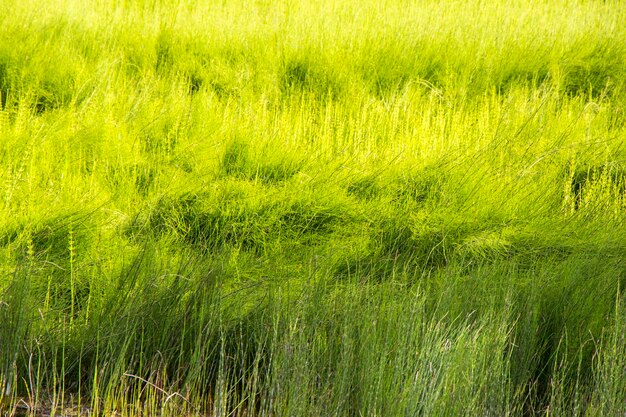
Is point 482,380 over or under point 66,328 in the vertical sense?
over

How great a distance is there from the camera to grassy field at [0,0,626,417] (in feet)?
8.06

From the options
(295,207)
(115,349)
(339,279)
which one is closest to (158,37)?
(295,207)

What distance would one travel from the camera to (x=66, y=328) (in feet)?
8.95

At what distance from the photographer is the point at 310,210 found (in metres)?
3.62

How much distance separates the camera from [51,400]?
2.57 m

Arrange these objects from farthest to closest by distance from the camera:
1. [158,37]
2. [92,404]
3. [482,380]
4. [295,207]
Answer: [158,37] → [295,207] → [92,404] → [482,380]

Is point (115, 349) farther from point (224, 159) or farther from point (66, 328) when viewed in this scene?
point (224, 159)

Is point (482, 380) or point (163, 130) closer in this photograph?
point (482, 380)

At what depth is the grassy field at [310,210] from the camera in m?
2.46

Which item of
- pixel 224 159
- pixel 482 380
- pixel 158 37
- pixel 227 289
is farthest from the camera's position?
pixel 158 37

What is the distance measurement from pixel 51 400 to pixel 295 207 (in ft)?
4.97

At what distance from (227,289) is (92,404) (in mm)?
748

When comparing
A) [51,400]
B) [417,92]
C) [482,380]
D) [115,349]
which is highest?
[417,92]

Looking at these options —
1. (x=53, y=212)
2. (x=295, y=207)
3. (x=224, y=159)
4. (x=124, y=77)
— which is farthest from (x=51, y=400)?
(x=124, y=77)
